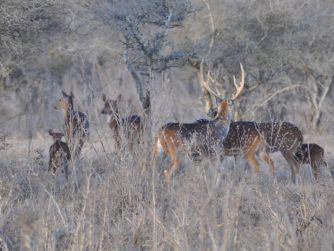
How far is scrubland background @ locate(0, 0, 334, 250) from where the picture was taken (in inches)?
227

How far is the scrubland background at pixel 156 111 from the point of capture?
227 inches

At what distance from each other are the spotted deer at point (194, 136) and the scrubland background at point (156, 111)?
32cm

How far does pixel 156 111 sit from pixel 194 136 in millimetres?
1100

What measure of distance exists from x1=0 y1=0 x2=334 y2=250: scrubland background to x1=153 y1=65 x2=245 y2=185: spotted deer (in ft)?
1.06

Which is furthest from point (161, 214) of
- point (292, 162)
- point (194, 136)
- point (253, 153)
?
point (292, 162)

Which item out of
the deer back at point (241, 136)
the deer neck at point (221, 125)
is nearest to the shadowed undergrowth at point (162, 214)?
the deer neck at point (221, 125)

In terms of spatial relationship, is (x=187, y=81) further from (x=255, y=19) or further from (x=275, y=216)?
(x=275, y=216)

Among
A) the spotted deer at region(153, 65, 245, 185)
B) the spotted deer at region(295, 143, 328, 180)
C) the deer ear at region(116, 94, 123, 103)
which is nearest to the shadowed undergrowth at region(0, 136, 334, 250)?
the deer ear at region(116, 94, 123, 103)

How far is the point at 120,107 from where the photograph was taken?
25.0ft

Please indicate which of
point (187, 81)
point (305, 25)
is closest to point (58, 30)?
point (305, 25)

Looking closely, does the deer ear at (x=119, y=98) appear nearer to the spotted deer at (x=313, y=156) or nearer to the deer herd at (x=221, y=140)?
the deer herd at (x=221, y=140)

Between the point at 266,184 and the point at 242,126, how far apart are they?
409 centimetres

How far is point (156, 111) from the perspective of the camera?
24.3 feet

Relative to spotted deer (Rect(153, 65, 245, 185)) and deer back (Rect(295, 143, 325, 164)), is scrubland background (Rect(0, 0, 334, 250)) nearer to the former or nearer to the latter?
deer back (Rect(295, 143, 325, 164))
